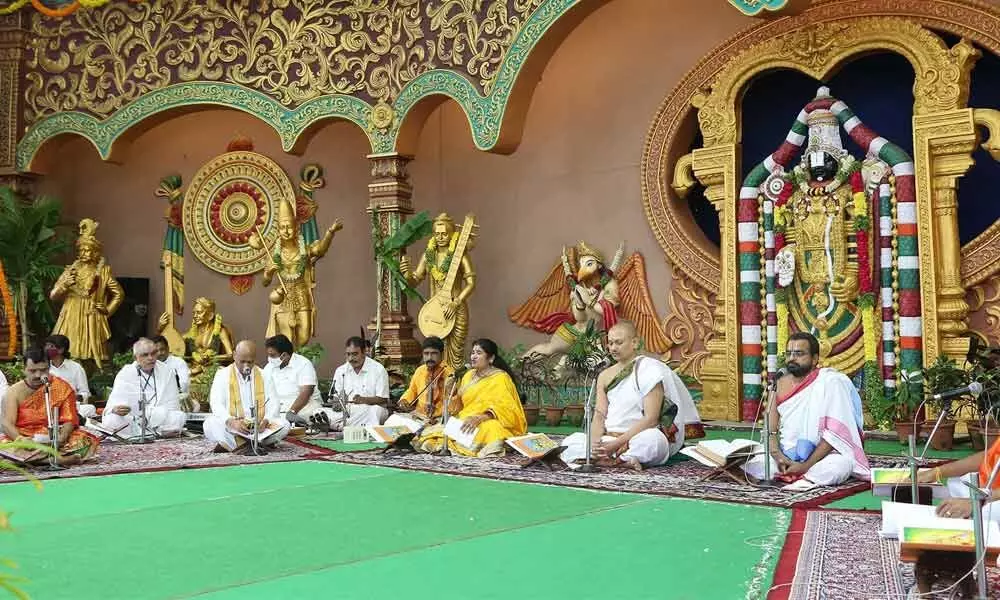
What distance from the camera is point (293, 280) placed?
11.7 m

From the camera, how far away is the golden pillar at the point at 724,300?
9.95 meters

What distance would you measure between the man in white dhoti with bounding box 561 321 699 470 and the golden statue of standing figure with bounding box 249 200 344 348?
17.8 ft

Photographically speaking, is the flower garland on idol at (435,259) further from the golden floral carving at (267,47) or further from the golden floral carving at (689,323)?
the golden floral carving at (689,323)

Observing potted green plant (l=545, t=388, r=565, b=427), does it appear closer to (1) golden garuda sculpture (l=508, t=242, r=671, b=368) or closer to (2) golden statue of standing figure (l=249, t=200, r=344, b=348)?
(1) golden garuda sculpture (l=508, t=242, r=671, b=368)

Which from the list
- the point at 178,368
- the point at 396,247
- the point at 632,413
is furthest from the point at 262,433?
the point at 396,247

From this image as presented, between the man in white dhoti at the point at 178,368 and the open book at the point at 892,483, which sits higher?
the man in white dhoti at the point at 178,368

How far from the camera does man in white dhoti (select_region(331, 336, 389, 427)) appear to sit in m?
9.62

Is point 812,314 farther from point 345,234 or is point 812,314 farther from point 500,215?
point 345,234

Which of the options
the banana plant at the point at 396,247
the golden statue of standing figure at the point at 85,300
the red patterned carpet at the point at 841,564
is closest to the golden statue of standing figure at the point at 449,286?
the banana plant at the point at 396,247

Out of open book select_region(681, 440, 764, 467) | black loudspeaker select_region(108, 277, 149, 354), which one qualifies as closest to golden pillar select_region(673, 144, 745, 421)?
open book select_region(681, 440, 764, 467)

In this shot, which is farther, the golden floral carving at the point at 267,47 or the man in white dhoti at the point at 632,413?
the golden floral carving at the point at 267,47

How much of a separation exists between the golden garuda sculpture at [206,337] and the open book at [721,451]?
23.3 feet

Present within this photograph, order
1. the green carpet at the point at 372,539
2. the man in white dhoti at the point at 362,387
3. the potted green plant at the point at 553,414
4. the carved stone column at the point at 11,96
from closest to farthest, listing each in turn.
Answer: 1. the green carpet at the point at 372,539
2. the man in white dhoti at the point at 362,387
3. the potted green plant at the point at 553,414
4. the carved stone column at the point at 11,96

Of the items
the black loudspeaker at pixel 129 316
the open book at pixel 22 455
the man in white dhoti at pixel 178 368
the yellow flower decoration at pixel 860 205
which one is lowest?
the open book at pixel 22 455
